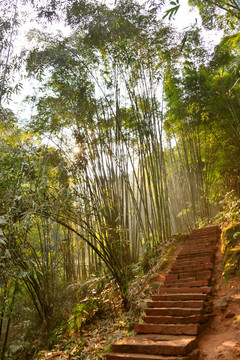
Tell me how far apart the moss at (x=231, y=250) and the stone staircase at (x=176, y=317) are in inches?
7.6

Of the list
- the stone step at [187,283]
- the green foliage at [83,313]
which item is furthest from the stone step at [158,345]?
the green foliage at [83,313]

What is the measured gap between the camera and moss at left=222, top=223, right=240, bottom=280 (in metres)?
3.12

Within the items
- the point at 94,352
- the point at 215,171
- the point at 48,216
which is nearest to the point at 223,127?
the point at 215,171

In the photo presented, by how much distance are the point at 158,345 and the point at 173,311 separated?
0.57 metres

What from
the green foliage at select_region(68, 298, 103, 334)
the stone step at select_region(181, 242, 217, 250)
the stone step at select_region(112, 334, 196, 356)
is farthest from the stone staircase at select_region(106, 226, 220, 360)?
the green foliage at select_region(68, 298, 103, 334)

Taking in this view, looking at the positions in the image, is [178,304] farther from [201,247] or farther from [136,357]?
[201,247]

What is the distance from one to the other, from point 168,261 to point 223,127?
3.53m

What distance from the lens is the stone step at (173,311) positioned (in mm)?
2506

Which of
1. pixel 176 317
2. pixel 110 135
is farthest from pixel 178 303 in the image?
pixel 110 135

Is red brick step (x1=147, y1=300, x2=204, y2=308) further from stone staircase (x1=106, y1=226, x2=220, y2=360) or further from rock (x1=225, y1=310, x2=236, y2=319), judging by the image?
rock (x1=225, y1=310, x2=236, y2=319)

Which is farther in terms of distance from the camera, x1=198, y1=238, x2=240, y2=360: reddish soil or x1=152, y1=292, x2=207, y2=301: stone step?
x1=152, y1=292, x2=207, y2=301: stone step

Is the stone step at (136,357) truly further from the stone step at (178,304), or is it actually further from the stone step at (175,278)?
the stone step at (175,278)

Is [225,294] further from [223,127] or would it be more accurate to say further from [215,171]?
[215,171]

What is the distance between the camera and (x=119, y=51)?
5098 millimetres
